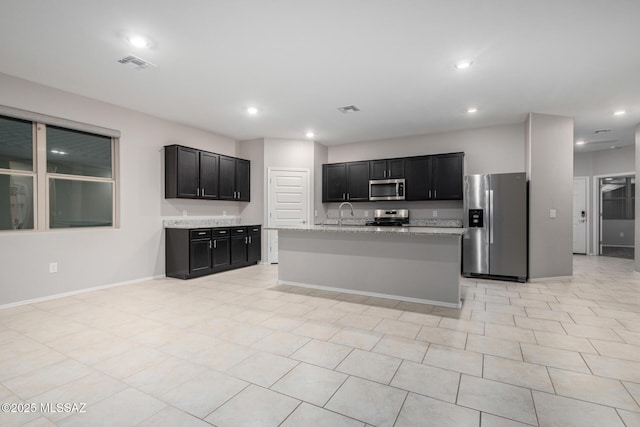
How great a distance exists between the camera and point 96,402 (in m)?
1.86

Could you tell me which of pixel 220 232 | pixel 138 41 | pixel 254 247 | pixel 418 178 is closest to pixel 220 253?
pixel 220 232

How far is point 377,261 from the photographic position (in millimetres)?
4070

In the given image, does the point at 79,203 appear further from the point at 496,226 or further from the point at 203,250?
the point at 496,226

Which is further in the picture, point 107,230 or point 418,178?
point 418,178

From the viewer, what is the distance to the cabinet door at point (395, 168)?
6.39 meters

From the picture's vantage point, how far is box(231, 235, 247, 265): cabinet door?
5980 millimetres

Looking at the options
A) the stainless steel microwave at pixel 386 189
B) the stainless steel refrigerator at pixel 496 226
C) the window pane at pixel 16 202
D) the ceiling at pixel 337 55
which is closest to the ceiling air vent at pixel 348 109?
the ceiling at pixel 337 55

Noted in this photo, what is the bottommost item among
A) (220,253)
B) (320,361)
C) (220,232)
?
(320,361)

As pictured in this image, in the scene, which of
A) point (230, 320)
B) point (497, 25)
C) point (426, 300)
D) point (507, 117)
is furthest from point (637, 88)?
point (230, 320)

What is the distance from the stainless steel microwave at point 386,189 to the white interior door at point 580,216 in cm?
543

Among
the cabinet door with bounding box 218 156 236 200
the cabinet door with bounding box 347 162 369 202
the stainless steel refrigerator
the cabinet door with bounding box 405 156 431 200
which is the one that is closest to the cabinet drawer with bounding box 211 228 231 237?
the cabinet door with bounding box 218 156 236 200

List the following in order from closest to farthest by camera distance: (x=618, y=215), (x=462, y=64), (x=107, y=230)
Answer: (x=462, y=64) → (x=107, y=230) → (x=618, y=215)

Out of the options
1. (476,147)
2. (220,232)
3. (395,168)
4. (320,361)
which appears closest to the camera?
(320,361)

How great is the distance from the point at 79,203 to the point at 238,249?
103 inches
